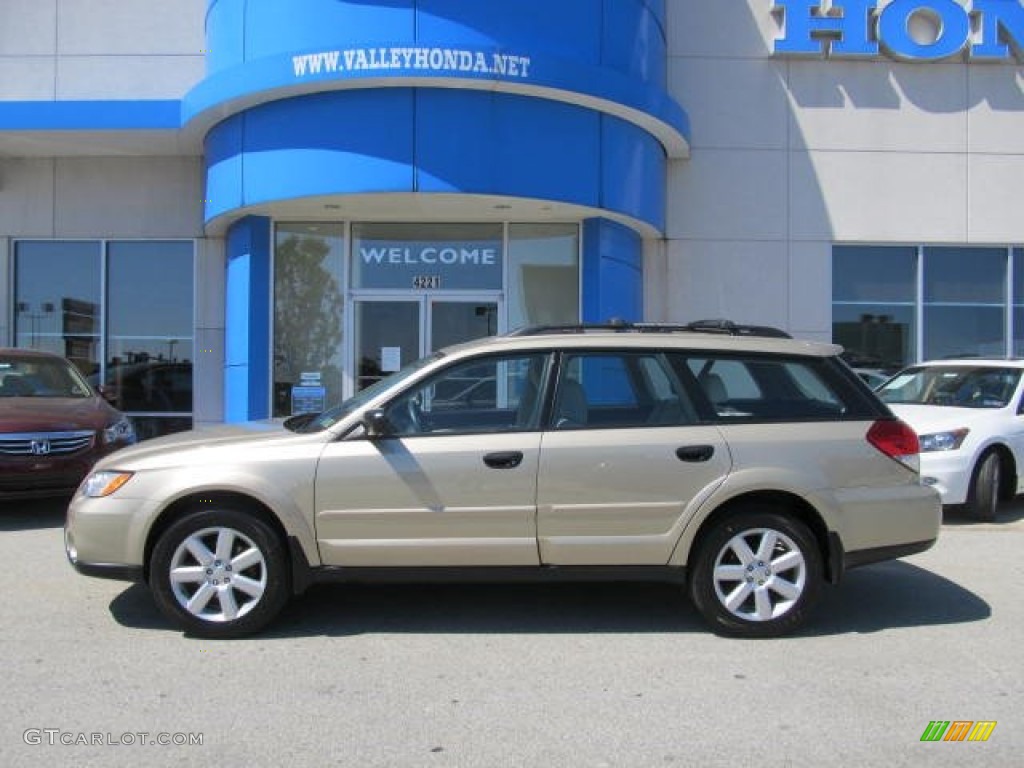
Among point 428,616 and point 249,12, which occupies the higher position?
point 249,12

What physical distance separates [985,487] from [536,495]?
5433 millimetres

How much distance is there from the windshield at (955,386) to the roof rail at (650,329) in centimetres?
458

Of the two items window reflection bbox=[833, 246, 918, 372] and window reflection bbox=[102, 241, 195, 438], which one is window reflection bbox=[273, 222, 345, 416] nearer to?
window reflection bbox=[102, 241, 195, 438]

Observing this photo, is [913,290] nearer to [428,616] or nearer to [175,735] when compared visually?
[428,616]

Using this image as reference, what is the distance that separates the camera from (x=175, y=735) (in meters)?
3.65

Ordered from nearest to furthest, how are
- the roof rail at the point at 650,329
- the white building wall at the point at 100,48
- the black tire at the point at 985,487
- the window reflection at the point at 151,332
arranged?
the roof rail at the point at 650,329 < the black tire at the point at 985,487 < the white building wall at the point at 100,48 < the window reflection at the point at 151,332

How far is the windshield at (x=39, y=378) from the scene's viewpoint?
8961 millimetres

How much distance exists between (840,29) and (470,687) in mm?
11783

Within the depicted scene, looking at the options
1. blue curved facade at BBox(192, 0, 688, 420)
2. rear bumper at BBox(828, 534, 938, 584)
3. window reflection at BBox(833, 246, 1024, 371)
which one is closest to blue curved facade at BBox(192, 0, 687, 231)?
blue curved facade at BBox(192, 0, 688, 420)

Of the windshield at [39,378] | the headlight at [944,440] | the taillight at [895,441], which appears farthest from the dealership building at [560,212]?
the taillight at [895,441]

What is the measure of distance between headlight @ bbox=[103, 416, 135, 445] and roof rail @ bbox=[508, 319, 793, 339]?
16.0 ft

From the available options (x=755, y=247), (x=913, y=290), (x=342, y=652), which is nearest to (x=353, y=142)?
(x=755, y=247)

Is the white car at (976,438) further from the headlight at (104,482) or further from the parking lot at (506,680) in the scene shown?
the headlight at (104,482)

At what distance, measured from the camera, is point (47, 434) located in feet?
26.1
